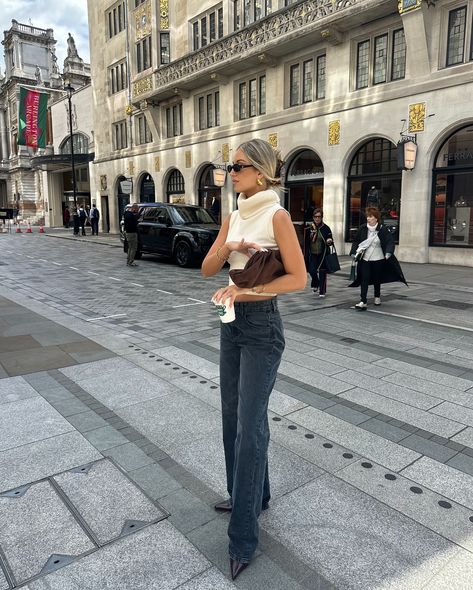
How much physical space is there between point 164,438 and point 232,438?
1171 millimetres

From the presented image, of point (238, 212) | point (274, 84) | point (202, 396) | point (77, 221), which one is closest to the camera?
point (238, 212)

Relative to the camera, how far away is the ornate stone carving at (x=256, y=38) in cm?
1659

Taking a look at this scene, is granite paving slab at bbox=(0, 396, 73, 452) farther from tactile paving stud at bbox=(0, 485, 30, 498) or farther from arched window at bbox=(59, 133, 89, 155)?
arched window at bbox=(59, 133, 89, 155)

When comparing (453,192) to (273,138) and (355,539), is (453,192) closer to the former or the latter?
(273,138)

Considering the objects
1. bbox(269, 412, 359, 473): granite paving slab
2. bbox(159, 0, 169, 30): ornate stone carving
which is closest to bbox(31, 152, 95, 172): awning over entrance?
bbox(159, 0, 169, 30): ornate stone carving

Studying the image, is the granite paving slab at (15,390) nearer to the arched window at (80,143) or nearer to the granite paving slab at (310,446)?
the granite paving slab at (310,446)

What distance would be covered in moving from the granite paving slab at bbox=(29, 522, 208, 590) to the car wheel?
12.6m

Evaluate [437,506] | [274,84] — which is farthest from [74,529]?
[274,84]

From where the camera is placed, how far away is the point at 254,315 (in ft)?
7.38

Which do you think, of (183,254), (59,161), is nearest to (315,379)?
(183,254)

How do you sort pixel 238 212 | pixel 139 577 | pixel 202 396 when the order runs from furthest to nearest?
pixel 202 396
pixel 238 212
pixel 139 577

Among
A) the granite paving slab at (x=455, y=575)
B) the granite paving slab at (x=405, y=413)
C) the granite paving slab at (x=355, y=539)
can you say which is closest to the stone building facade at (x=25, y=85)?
the granite paving slab at (x=405, y=413)

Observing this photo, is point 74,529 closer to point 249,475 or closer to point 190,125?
point 249,475

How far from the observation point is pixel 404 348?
6082 millimetres
